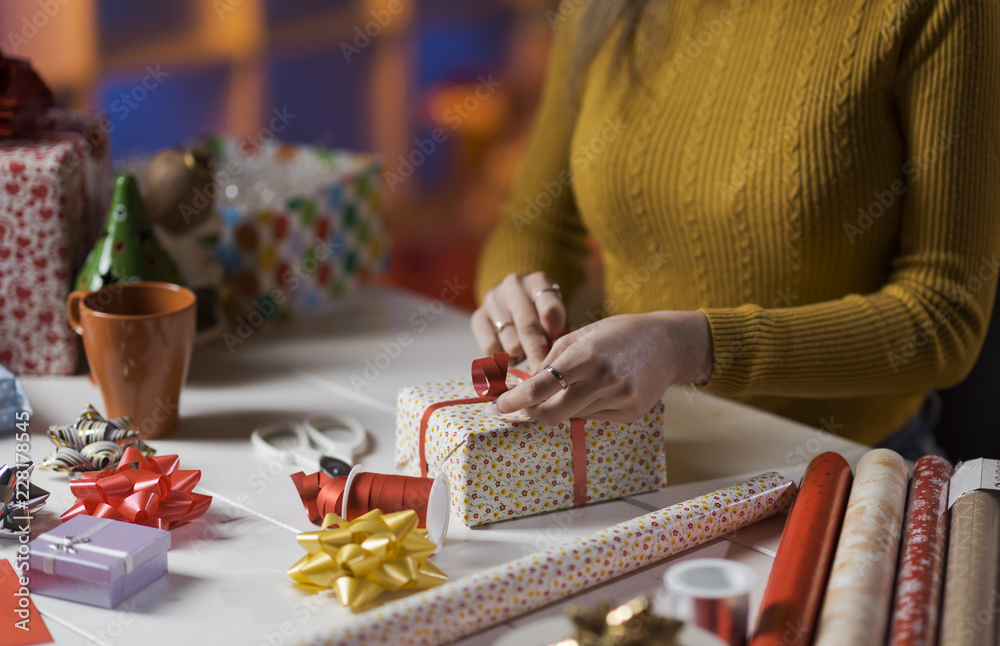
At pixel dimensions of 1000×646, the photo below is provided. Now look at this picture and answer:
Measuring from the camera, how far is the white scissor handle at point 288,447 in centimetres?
89

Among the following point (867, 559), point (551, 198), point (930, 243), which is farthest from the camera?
point (551, 198)

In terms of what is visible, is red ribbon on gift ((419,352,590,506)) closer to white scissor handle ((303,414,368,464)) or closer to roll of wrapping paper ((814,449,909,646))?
white scissor handle ((303,414,368,464))

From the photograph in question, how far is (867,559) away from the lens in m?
0.63

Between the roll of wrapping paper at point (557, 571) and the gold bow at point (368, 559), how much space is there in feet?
0.16

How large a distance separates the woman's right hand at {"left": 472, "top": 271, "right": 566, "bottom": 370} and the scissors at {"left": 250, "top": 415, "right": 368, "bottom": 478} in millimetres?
167

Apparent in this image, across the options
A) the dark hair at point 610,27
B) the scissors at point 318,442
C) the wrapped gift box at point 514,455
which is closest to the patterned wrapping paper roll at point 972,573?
the wrapped gift box at point 514,455

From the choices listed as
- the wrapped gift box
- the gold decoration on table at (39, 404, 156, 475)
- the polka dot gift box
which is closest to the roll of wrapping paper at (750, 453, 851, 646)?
the wrapped gift box

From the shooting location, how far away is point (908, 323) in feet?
3.34

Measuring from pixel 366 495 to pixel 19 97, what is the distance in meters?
0.70

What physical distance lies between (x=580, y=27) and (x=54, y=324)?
77 cm

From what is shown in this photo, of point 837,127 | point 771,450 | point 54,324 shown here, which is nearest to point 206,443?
point 54,324

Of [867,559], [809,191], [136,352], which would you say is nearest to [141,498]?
[136,352]

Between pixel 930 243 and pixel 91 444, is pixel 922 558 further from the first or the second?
pixel 91 444

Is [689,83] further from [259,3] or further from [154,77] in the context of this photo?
[259,3]
